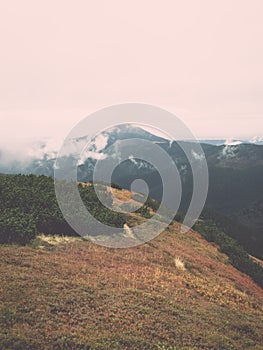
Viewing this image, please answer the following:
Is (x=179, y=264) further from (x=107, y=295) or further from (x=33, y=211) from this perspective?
(x=33, y=211)

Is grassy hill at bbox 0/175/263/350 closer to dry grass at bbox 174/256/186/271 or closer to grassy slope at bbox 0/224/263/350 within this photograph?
grassy slope at bbox 0/224/263/350

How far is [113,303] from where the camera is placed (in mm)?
18234

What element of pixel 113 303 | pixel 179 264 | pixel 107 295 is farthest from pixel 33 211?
pixel 113 303

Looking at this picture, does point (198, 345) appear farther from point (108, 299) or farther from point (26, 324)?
point (26, 324)

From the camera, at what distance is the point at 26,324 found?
570 inches

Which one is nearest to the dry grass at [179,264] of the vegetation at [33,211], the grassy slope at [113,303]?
the grassy slope at [113,303]

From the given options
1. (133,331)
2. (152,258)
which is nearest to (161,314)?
(133,331)

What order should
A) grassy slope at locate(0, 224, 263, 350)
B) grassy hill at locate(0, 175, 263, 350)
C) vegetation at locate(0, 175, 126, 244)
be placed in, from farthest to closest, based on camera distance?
vegetation at locate(0, 175, 126, 244) < grassy hill at locate(0, 175, 263, 350) < grassy slope at locate(0, 224, 263, 350)

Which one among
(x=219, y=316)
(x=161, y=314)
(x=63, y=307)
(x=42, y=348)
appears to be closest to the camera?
(x=42, y=348)

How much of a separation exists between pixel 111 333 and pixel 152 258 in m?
15.0

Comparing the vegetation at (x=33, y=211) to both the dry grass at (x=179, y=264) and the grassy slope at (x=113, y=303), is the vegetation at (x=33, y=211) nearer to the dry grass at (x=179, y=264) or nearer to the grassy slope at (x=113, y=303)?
the grassy slope at (x=113, y=303)

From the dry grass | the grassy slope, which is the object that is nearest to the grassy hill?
the grassy slope

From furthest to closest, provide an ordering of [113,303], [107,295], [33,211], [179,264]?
[33,211] → [179,264] → [107,295] → [113,303]

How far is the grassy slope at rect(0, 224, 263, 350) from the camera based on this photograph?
576 inches
